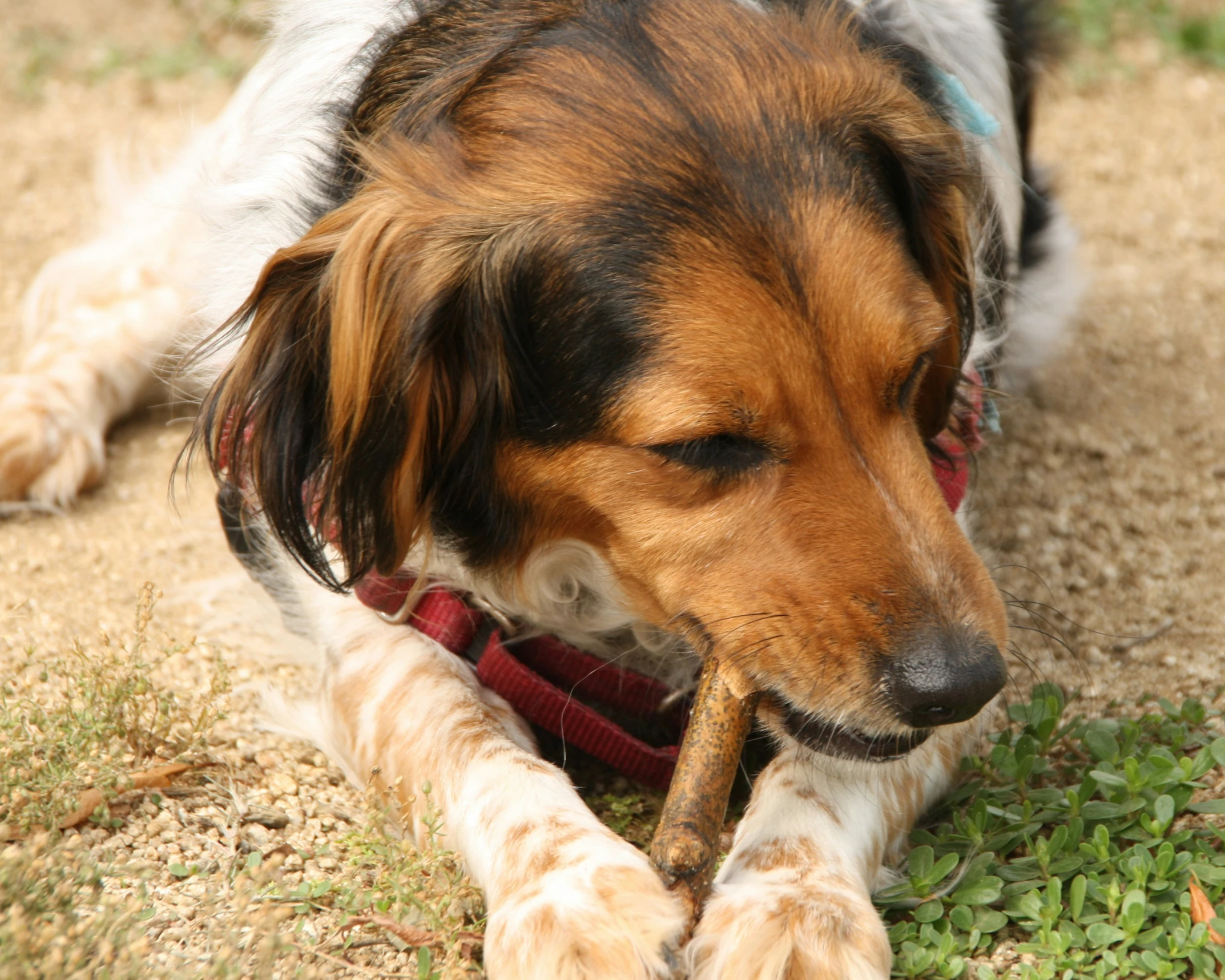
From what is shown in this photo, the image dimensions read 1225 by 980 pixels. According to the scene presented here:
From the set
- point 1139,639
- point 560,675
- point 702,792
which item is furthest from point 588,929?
point 1139,639

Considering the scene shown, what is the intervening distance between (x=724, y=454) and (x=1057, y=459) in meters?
2.06

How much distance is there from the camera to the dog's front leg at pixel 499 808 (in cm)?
216

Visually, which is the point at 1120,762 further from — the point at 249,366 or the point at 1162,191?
the point at 1162,191

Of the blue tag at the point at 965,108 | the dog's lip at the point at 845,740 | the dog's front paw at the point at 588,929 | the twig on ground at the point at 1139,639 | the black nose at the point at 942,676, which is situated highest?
the blue tag at the point at 965,108

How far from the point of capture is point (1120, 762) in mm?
2672

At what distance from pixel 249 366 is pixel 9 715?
82 cm

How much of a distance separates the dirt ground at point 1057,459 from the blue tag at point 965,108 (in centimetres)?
100

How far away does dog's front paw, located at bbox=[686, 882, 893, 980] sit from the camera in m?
2.15

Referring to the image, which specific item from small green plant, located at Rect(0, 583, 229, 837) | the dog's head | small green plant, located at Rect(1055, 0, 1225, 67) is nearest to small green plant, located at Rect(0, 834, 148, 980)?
small green plant, located at Rect(0, 583, 229, 837)

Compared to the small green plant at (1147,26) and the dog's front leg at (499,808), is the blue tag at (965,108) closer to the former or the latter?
the dog's front leg at (499,808)

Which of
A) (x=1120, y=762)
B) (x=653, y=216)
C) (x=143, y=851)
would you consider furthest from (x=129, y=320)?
(x=1120, y=762)

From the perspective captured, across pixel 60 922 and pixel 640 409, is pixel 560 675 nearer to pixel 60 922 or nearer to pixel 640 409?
pixel 640 409

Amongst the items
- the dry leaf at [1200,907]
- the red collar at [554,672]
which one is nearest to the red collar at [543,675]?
the red collar at [554,672]

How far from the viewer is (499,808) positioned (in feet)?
8.09
